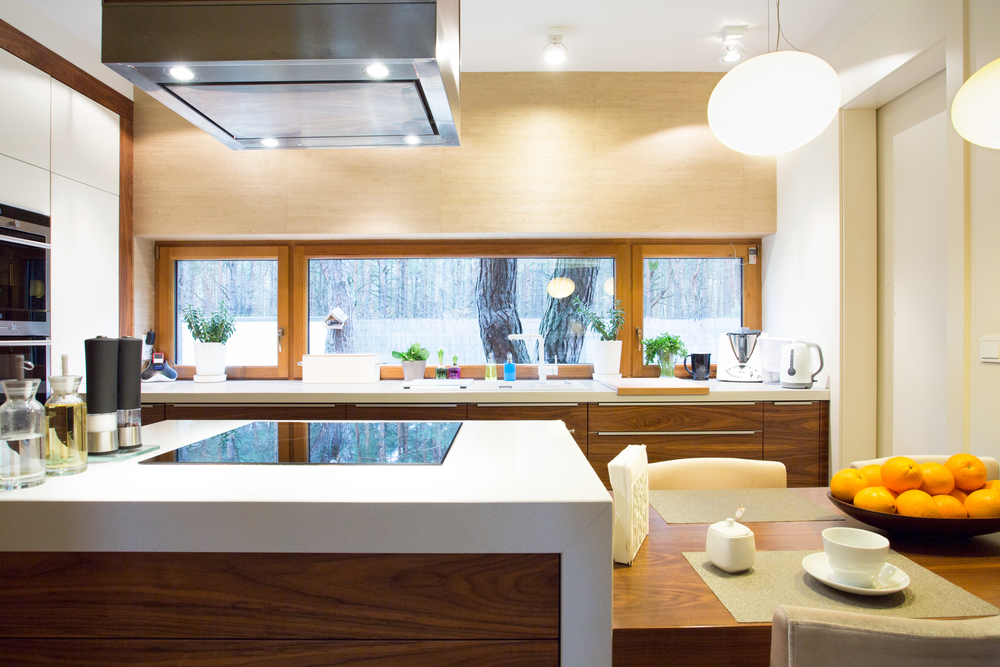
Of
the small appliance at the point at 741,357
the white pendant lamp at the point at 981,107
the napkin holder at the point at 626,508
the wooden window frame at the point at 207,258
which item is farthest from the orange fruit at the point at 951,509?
the wooden window frame at the point at 207,258

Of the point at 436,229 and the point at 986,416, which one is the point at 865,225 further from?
the point at 436,229

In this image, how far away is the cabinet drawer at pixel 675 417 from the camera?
9.12ft

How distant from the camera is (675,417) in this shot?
9.15 ft

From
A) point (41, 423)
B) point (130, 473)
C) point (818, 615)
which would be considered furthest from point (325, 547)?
point (818, 615)

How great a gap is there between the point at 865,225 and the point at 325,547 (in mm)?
2763

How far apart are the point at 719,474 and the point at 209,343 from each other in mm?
2710

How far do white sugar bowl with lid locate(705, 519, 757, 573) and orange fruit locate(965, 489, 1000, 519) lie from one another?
19.3 inches

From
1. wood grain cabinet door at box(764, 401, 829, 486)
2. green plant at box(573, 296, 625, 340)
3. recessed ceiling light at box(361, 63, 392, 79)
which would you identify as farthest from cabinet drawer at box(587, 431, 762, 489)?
recessed ceiling light at box(361, 63, 392, 79)

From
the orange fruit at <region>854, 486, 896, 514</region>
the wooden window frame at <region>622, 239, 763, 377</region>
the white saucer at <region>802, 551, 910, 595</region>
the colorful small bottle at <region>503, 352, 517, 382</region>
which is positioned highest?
the wooden window frame at <region>622, 239, 763, 377</region>

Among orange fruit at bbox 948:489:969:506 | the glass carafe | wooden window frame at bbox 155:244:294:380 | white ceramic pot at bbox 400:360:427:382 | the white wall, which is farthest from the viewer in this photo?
wooden window frame at bbox 155:244:294:380

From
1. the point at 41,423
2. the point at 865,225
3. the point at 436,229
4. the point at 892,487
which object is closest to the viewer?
the point at 41,423

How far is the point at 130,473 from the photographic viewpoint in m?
1.12

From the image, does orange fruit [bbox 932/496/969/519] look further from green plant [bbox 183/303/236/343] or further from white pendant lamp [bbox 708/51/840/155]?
green plant [bbox 183/303/236/343]

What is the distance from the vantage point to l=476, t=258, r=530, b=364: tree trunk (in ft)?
11.6
